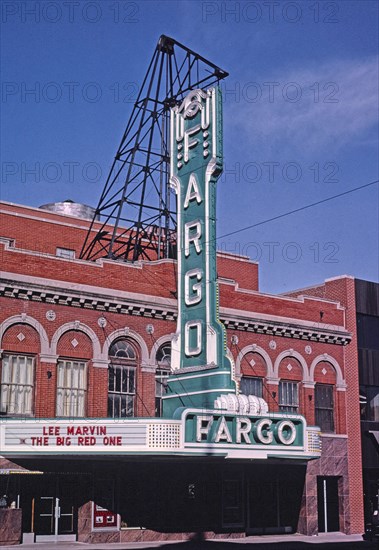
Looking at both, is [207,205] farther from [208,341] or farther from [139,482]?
[139,482]

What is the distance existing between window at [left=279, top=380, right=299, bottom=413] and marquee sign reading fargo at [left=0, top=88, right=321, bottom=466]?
5950 millimetres

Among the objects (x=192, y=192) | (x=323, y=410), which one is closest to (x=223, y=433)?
(x=192, y=192)

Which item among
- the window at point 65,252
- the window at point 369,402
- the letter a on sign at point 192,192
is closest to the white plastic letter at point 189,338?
the letter a on sign at point 192,192

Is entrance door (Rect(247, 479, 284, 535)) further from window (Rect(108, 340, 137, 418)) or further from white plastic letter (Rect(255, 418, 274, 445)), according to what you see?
window (Rect(108, 340, 137, 418))

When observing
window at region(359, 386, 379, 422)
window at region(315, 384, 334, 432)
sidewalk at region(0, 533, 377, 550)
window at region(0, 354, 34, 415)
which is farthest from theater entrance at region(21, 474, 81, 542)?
window at region(359, 386, 379, 422)

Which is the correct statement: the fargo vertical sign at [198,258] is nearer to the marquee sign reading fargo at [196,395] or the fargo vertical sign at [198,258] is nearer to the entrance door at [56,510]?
the marquee sign reading fargo at [196,395]

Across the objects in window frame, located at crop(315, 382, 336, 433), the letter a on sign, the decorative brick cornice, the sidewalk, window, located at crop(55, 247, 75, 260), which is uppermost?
window, located at crop(55, 247, 75, 260)

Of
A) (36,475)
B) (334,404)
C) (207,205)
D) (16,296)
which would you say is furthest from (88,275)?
(334,404)

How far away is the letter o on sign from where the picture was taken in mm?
28453

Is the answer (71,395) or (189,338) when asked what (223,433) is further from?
(71,395)

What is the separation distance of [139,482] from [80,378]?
14.7 feet

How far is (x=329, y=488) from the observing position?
3681 centimetres

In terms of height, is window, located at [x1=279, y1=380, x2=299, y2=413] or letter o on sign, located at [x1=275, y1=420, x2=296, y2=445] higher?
window, located at [x1=279, y1=380, x2=299, y2=413]

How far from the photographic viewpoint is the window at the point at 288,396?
35906 mm
